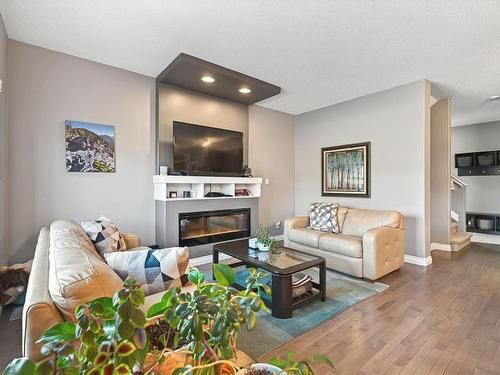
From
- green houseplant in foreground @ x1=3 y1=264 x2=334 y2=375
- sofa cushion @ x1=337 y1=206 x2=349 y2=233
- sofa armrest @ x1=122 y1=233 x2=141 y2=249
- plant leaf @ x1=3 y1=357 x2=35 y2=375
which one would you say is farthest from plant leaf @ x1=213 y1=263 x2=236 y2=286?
sofa cushion @ x1=337 y1=206 x2=349 y2=233

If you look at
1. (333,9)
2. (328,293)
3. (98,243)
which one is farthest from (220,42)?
(328,293)

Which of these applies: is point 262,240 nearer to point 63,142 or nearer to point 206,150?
point 206,150

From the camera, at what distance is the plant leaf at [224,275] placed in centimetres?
70

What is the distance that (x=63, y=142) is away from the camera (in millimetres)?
3041

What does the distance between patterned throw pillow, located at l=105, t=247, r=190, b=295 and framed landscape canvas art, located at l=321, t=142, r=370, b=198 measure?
390cm

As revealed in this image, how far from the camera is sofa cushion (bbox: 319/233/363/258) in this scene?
3141 millimetres

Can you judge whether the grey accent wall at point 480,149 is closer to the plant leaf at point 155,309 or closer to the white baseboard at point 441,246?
the white baseboard at point 441,246

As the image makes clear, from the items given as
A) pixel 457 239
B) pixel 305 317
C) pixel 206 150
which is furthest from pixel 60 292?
pixel 457 239

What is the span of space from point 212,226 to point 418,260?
3.23m

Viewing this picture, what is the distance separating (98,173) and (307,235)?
305 cm

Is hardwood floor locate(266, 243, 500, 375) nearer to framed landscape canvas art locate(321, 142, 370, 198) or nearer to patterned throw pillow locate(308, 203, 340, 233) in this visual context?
patterned throw pillow locate(308, 203, 340, 233)

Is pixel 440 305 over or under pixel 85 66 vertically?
under

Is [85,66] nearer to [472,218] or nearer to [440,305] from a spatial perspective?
[440,305]

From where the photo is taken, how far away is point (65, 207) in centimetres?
304
